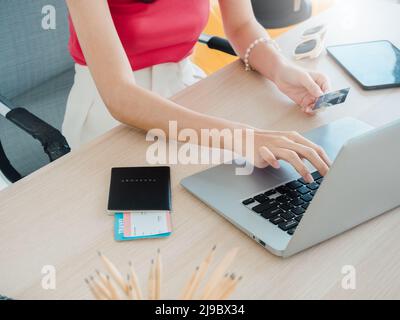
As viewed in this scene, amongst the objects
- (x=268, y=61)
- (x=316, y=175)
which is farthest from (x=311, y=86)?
(x=316, y=175)

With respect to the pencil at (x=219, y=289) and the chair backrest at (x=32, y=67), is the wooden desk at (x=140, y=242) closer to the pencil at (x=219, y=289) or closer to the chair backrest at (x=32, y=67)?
the pencil at (x=219, y=289)

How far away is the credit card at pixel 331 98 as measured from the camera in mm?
1134

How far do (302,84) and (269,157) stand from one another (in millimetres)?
277

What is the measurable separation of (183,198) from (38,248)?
24 centimetres

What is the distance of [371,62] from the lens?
131 centimetres

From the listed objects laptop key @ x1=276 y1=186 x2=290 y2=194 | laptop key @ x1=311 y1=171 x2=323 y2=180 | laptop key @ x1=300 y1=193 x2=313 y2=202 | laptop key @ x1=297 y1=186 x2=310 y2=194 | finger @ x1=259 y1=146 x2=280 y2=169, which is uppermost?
finger @ x1=259 y1=146 x2=280 y2=169

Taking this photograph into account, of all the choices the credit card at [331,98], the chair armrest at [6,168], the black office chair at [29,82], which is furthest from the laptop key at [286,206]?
the chair armrest at [6,168]

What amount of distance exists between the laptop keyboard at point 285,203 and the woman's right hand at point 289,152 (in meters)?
0.02

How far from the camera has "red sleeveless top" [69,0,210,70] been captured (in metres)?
1.32

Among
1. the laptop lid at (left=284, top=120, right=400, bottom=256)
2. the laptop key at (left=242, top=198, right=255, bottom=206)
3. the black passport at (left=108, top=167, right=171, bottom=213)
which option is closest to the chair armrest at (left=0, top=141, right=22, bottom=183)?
the black passport at (left=108, top=167, right=171, bottom=213)

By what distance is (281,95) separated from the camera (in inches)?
48.6

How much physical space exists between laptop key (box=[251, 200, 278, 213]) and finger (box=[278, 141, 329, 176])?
0.09 meters

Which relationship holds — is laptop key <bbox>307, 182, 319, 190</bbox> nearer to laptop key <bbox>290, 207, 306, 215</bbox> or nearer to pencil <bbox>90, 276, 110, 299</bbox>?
laptop key <bbox>290, 207, 306, 215</bbox>
